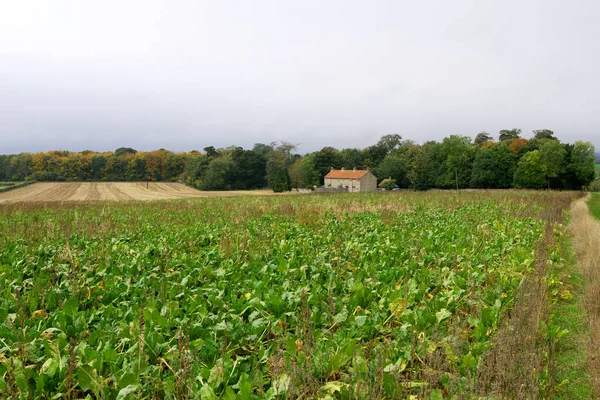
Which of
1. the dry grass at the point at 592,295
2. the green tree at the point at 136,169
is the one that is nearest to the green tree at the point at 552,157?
the dry grass at the point at 592,295

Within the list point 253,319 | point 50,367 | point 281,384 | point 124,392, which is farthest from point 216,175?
point 281,384

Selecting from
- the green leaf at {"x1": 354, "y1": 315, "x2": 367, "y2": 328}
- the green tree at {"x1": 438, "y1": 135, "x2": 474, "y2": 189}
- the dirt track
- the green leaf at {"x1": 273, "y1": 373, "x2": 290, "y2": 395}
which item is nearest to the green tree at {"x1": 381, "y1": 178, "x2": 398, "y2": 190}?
the green tree at {"x1": 438, "y1": 135, "x2": 474, "y2": 189}

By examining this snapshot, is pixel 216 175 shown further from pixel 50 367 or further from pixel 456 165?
pixel 50 367

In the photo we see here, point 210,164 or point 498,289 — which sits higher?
point 210,164

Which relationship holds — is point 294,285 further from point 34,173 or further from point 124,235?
point 34,173

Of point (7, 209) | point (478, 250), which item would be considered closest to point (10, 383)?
point (478, 250)

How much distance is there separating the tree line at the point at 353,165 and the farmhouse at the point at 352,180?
12.7ft

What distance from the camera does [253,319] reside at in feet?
14.6

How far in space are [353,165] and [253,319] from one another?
7903 cm

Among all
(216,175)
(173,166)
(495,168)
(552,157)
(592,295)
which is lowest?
(592,295)

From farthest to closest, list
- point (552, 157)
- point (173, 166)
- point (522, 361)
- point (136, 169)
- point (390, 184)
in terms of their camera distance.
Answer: point (173, 166) → point (136, 169) → point (390, 184) → point (552, 157) → point (522, 361)

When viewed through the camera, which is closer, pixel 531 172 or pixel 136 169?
pixel 531 172

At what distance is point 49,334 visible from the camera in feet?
12.8

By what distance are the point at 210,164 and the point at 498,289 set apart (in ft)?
230
